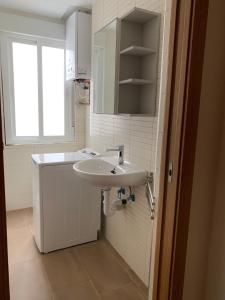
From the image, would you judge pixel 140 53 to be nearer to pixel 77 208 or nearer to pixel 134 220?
pixel 134 220

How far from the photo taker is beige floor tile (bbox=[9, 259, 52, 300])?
5.51 ft

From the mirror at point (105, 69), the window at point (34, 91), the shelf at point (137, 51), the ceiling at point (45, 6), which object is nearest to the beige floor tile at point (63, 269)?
the mirror at point (105, 69)

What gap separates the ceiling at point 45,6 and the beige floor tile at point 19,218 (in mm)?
2389

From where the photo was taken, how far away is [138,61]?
1.82 meters

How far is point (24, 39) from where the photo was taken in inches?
110

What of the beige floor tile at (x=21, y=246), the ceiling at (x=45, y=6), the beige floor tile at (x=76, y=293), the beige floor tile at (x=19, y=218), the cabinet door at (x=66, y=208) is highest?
the ceiling at (x=45, y=6)

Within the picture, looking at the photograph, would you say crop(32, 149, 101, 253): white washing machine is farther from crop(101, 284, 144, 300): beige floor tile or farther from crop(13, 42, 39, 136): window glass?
crop(13, 42, 39, 136): window glass

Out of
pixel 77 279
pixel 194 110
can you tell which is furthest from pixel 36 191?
pixel 194 110

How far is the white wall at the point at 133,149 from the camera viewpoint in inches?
66.2

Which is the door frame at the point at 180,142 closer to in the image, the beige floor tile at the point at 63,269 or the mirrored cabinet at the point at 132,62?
the mirrored cabinet at the point at 132,62

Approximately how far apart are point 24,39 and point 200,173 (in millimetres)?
2666

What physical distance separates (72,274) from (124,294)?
461mm

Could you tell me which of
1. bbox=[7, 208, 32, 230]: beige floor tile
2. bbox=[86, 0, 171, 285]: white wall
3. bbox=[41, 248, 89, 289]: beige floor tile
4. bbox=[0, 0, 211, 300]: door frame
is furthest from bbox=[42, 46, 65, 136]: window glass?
bbox=[0, 0, 211, 300]: door frame

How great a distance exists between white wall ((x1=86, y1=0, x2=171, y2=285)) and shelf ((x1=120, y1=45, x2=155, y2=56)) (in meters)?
0.11
